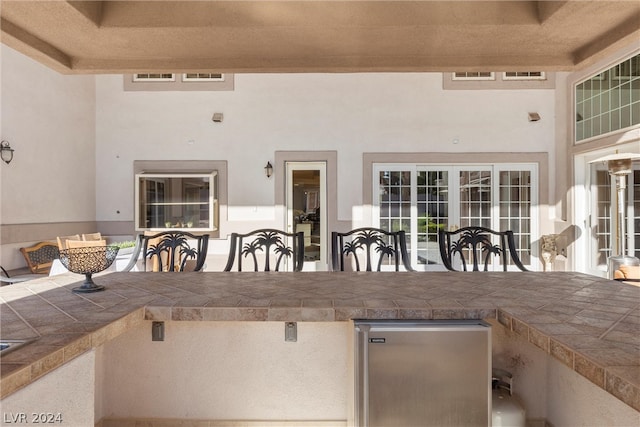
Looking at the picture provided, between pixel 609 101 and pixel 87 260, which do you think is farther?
pixel 609 101

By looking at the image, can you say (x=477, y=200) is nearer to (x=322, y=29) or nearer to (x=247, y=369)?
(x=322, y=29)

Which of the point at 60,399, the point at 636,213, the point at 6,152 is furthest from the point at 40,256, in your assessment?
the point at 636,213

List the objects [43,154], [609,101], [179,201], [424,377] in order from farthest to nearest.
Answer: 1. [179,201]
2. [43,154]
3. [609,101]
4. [424,377]

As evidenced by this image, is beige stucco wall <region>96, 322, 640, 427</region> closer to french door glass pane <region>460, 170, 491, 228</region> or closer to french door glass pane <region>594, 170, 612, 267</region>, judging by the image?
french door glass pane <region>460, 170, 491, 228</region>

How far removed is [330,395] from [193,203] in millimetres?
5028

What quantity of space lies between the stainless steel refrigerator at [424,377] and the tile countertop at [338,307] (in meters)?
0.09

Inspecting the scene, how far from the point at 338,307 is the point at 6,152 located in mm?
5562

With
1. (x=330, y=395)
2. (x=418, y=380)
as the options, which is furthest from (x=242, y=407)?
(x=418, y=380)

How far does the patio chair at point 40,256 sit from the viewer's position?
16.0 ft

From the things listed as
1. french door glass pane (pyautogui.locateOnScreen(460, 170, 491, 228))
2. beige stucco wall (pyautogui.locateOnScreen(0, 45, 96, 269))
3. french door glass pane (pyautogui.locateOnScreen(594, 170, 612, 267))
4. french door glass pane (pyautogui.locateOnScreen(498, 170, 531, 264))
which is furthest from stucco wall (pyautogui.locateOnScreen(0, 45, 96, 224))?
french door glass pane (pyautogui.locateOnScreen(594, 170, 612, 267))

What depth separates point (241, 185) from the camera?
6152 mm

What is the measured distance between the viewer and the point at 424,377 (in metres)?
1.44

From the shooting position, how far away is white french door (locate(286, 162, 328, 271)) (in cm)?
622

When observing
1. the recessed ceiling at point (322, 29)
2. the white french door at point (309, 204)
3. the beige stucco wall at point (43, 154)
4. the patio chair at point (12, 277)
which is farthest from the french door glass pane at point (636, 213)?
the beige stucco wall at point (43, 154)
